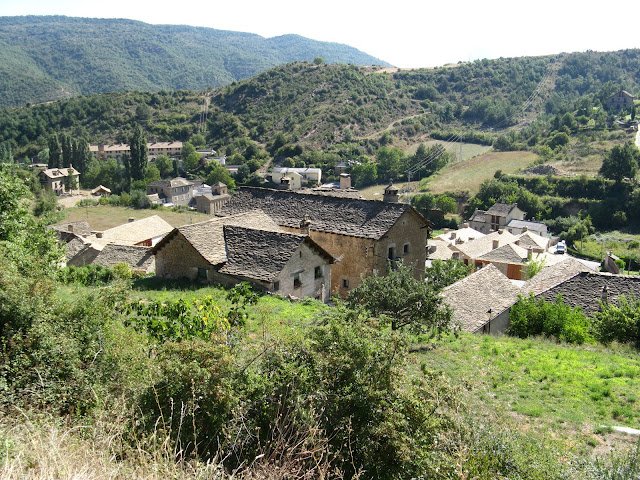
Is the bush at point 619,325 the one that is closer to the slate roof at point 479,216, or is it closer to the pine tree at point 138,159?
the slate roof at point 479,216

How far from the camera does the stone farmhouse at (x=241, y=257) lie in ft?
66.4

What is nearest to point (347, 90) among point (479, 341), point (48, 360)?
point (479, 341)

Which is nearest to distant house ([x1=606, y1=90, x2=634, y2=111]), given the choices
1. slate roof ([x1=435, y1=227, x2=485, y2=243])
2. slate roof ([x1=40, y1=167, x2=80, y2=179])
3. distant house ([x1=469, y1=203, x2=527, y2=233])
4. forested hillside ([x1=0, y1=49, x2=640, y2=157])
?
forested hillside ([x1=0, y1=49, x2=640, y2=157])

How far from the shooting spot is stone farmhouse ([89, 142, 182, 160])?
118 meters

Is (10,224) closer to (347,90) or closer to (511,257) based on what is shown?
(511,257)

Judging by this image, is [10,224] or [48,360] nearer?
[48,360]

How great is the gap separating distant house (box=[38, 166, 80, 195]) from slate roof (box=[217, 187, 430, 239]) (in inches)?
2720

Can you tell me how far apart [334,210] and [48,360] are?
63.6ft

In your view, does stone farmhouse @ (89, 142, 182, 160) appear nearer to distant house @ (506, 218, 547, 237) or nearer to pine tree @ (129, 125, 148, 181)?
pine tree @ (129, 125, 148, 181)

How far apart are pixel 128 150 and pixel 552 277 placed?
359 feet

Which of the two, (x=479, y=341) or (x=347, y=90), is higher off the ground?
(x=347, y=90)

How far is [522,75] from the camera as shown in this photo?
531 ft

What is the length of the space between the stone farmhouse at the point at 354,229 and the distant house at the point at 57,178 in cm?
7175

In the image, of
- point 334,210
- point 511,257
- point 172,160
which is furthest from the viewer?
point 172,160
